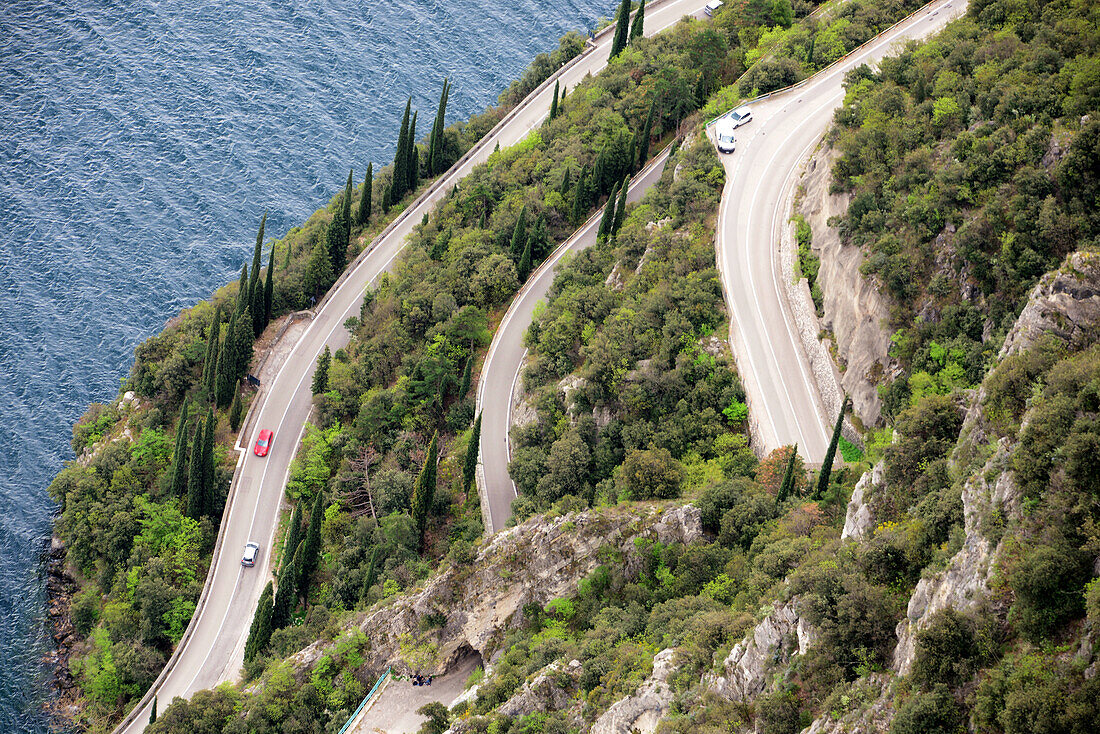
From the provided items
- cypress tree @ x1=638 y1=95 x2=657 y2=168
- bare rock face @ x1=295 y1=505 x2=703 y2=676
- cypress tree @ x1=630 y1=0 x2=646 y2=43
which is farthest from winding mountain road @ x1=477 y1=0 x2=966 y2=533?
cypress tree @ x1=630 y1=0 x2=646 y2=43

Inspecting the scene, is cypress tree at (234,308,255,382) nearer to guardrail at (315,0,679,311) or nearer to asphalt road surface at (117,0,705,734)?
asphalt road surface at (117,0,705,734)

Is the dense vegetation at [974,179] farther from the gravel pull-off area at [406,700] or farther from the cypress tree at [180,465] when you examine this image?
the cypress tree at [180,465]

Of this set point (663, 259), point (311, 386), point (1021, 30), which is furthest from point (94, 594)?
point (1021, 30)

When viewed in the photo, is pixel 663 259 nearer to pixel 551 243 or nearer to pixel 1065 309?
pixel 551 243

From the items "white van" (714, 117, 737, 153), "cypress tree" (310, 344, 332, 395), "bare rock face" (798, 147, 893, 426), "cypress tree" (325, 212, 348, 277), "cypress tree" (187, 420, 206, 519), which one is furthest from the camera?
"cypress tree" (325, 212, 348, 277)

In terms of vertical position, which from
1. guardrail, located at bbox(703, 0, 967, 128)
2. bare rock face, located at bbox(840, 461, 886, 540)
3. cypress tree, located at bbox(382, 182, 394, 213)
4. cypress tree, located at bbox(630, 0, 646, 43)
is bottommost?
bare rock face, located at bbox(840, 461, 886, 540)

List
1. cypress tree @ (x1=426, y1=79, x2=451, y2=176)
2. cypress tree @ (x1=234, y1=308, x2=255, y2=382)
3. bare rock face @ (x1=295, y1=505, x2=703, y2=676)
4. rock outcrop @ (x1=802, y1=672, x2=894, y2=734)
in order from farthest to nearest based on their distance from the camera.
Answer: cypress tree @ (x1=426, y1=79, x2=451, y2=176), cypress tree @ (x1=234, y1=308, x2=255, y2=382), bare rock face @ (x1=295, y1=505, x2=703, y2=676), rock outcrop @ (x1=802, y1=672, x2=894, y2=734)

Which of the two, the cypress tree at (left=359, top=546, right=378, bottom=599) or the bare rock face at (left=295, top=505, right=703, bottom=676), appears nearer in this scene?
the bare rock face at (left=295, top=505, right=703, bottom=676)

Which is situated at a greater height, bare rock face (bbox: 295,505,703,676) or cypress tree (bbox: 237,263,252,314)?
cypress tree (bbox: 237,263,252,314)
